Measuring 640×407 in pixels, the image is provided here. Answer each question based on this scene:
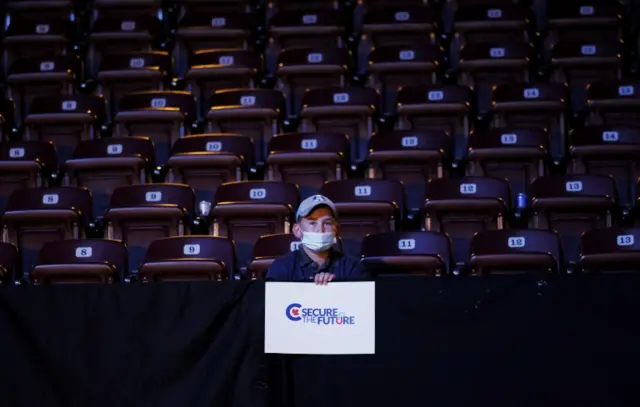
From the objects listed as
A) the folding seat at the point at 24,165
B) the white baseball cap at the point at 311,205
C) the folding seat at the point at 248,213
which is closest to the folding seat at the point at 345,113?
the folding seat at the point at 248,213

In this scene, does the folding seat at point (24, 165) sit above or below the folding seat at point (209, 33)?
below

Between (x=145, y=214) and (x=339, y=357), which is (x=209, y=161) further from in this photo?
(x=339, y=357)

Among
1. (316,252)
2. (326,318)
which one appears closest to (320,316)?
(326,318)

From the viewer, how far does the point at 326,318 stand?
5.90 metres

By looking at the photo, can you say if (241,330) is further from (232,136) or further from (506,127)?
(506,127)

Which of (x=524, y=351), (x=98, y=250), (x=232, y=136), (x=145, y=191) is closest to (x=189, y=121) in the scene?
(x=232, y=136)

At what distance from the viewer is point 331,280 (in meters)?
5.91

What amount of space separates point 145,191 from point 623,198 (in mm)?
3669

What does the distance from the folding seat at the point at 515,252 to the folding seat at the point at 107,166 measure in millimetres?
2958

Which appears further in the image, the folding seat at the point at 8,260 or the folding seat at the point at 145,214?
the folding seat at the point at 145,214

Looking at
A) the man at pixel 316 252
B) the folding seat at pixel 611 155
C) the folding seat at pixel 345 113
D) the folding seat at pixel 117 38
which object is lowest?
the man at pixel 316 252

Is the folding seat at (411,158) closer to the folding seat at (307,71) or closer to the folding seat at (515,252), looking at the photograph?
the folding seat at (515,252)

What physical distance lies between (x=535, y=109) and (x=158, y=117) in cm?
317

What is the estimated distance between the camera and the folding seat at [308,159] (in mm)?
9273
